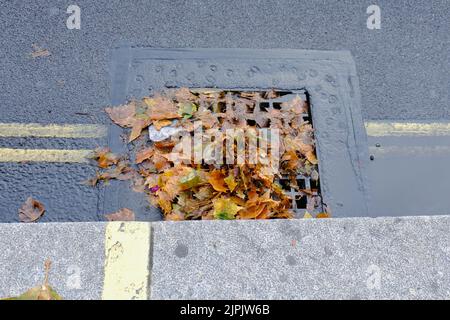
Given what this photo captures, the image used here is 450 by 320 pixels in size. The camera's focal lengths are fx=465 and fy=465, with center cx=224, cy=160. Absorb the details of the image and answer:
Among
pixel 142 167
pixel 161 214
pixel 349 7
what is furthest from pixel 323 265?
pixel 349 7

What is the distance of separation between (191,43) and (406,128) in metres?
1.54

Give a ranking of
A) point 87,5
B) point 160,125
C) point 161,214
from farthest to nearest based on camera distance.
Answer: point 87,5 < point 160,125 < point 161,214

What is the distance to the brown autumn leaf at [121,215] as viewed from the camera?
2564mm

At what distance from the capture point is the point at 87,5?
11.1 ft

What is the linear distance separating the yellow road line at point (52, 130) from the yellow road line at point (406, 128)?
66.9 inches

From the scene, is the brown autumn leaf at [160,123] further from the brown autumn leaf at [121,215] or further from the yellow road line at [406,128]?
the yellow road line at [406,128]

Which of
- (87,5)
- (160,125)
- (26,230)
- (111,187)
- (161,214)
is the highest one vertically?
(87,5)

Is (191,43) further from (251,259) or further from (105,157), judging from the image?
(251,259)

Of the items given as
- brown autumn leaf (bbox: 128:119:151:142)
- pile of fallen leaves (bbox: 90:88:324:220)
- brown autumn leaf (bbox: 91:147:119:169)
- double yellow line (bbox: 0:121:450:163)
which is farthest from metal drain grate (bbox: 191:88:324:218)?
brown autumn leaf (bbox: 91:147:119:169)

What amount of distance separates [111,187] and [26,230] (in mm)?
714

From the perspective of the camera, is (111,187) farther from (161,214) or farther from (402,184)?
(402,184)

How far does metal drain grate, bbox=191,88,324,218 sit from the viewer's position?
8.64ft

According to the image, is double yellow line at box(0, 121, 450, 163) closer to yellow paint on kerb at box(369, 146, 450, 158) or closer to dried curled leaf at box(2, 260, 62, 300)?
yellow paint on kerb at box(369, 146, 450, 158)

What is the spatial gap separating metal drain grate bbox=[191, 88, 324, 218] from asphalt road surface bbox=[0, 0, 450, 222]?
1.42 feet
